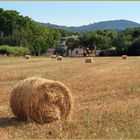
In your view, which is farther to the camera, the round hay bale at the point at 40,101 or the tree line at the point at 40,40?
the tree line at the point at 40,40

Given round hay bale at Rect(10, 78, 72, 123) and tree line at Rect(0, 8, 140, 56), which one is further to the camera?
tree line at Rect(0, 8, 140, 56)

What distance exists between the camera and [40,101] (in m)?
10.9

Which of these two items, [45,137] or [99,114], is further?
[99,114]

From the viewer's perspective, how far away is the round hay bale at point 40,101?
1083cm

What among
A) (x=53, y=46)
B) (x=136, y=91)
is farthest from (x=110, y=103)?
(x=53, y=46)

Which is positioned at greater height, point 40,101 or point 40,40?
point 40,101

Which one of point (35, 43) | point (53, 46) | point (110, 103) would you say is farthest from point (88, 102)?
point (53, 46)

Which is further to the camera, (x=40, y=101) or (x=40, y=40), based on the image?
(x=40, y=40)

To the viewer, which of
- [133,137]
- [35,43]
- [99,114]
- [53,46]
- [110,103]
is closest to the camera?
[133,137]

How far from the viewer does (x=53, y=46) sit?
14400cm

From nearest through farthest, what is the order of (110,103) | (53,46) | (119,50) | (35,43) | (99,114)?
1. (99,114)
2. (110,103)
3. (119,50)
4. (35,43)
5. (53,46)

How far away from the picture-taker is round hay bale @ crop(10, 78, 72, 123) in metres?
10.8

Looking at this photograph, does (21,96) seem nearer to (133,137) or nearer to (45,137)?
(45,137)

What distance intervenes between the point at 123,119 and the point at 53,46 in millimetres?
133331
